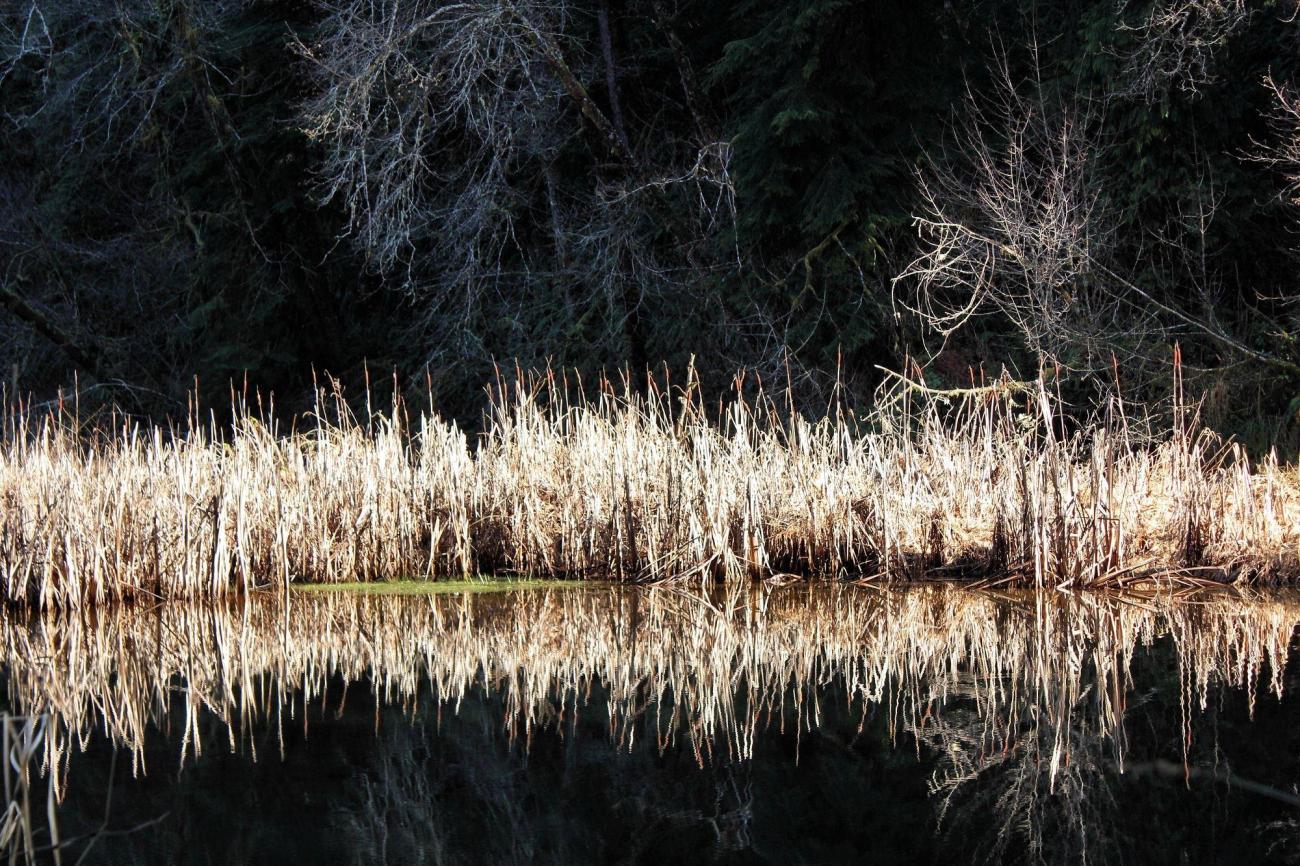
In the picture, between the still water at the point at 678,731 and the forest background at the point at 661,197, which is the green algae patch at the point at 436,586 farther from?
the forest background at the point at 661,197

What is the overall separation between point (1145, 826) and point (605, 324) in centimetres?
1022

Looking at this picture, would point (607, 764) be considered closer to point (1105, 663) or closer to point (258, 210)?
point (1105, 663)

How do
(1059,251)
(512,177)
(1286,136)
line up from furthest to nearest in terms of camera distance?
(512,177)
(1059,251)
(1286,136)

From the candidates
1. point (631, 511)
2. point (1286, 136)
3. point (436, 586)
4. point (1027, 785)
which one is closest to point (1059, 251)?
point (1286, 136)

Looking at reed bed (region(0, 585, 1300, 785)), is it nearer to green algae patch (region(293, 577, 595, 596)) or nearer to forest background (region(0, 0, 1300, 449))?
green algae patch (region(293, 577, 595, 596))

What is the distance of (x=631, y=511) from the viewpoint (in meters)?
6.90

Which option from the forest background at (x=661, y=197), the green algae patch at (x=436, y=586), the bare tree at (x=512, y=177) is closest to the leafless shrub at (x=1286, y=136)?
the forest background at (x=661, y=197)

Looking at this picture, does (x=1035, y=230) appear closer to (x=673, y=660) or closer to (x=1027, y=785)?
(x=673, y=660)

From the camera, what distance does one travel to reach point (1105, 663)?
490cm

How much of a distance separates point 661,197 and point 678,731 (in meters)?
9.17

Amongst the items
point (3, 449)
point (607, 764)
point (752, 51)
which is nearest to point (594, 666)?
point (607, 764)

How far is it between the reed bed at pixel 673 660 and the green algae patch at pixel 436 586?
0.13 metres

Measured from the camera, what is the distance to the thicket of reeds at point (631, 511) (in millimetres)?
6355

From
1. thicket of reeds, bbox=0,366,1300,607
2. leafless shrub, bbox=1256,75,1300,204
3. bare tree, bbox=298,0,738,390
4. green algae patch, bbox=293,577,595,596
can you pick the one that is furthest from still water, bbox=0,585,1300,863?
bare tree, bbox=298,0,738,390
